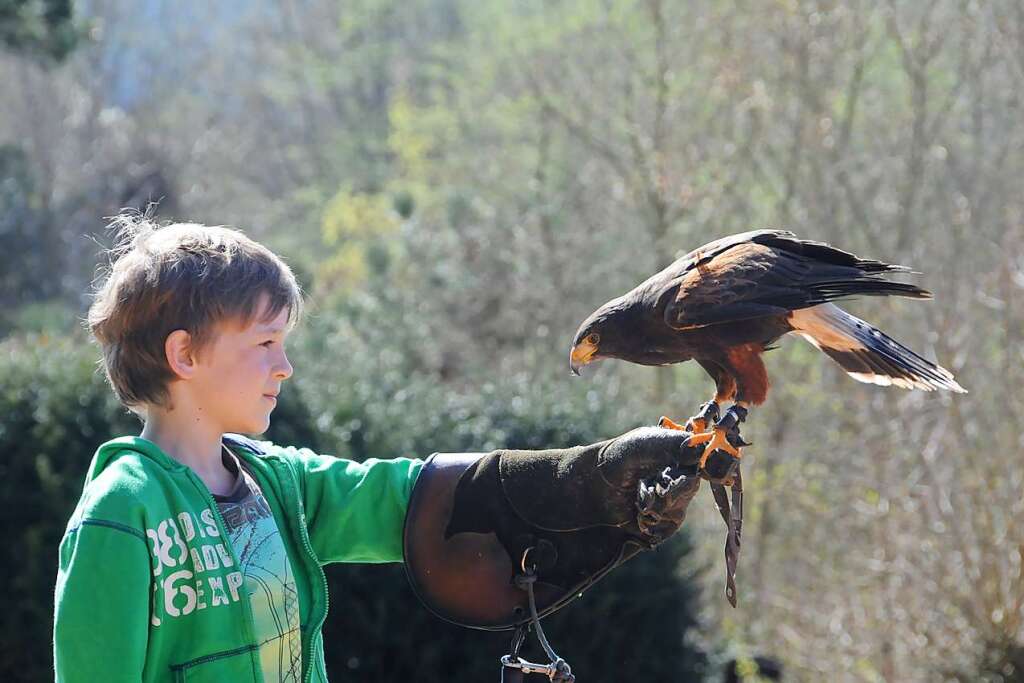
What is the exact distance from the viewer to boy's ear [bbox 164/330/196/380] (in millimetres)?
1984

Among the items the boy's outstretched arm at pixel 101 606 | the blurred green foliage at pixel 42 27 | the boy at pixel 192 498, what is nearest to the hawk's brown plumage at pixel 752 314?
the boy at pixel 192 498

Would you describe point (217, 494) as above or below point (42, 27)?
below

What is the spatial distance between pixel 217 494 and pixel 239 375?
207mm

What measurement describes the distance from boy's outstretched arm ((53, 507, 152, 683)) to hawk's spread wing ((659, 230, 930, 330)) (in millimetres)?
1383

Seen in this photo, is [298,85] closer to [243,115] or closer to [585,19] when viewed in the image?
[243,115]

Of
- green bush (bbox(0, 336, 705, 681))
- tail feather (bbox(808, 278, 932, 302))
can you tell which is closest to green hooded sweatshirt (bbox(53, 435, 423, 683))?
tail feather (bbox(808, 278, 932, 302))

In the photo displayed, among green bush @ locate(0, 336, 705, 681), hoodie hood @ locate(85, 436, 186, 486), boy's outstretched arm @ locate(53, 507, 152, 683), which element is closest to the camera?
boy's outstretched arm @ locate(53, 507, 152, 683)

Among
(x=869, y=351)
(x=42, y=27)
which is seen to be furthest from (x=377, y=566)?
(x=42, y=27)

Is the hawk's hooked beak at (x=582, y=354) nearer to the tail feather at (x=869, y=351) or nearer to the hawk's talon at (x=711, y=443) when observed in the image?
the tail feather at (x=869, y=351)

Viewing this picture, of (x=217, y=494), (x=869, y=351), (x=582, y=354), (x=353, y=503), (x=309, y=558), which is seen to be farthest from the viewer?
(x=582, y=354)

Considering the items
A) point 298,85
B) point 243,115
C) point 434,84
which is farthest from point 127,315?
point 243,115

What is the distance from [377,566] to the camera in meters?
4.37

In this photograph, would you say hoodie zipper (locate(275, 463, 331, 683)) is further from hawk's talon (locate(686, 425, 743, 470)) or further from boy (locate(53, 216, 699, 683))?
hawk's talon (locate(686, 425, 743, 470))

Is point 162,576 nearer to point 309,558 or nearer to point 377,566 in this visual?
point 309,558
